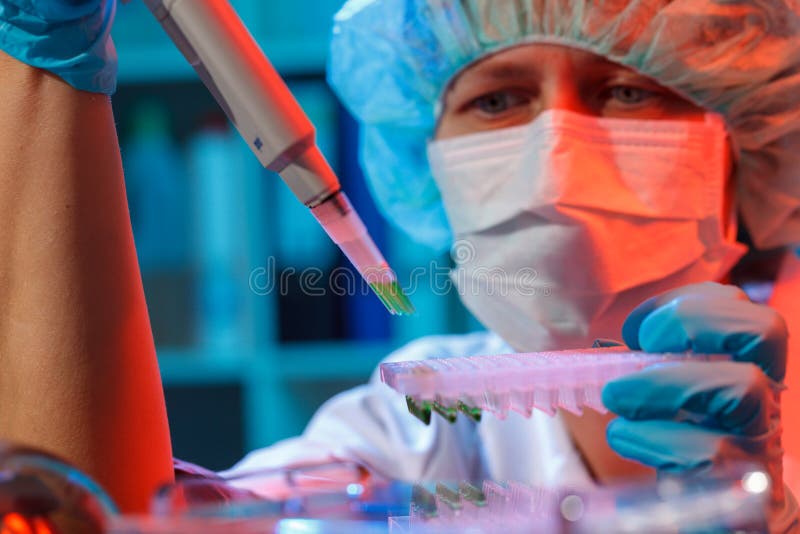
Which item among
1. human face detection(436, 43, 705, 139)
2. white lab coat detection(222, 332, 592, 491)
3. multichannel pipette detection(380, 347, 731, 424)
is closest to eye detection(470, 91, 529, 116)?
human face detection(436, 43, 705, 139)

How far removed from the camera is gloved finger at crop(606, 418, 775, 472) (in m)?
0.52

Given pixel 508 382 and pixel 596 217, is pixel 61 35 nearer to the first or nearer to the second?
pixel 508 382

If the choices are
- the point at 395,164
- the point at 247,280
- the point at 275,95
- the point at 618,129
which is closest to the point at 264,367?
the point at 247,280

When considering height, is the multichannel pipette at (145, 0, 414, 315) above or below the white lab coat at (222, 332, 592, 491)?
above

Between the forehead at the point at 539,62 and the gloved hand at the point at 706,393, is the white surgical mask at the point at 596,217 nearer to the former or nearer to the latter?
the forehead at the point at 539,62

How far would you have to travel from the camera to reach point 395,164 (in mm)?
1071

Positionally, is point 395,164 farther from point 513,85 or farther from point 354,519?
point 354,519

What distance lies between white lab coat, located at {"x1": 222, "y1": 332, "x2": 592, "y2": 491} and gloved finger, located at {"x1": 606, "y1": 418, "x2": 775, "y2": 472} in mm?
390

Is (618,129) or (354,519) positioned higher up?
(618,129)

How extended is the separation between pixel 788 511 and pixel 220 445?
4.44 ft

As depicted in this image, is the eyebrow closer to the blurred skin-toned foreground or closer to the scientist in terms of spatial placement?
the scientist

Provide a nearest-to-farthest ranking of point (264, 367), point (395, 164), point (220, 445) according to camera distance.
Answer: point (395, 164) < point (264, 367) < point (220, 445)

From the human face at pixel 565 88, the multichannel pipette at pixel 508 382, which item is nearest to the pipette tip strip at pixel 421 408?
the multichannel pipette at pixel 508 382

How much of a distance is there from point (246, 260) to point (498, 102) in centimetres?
80
